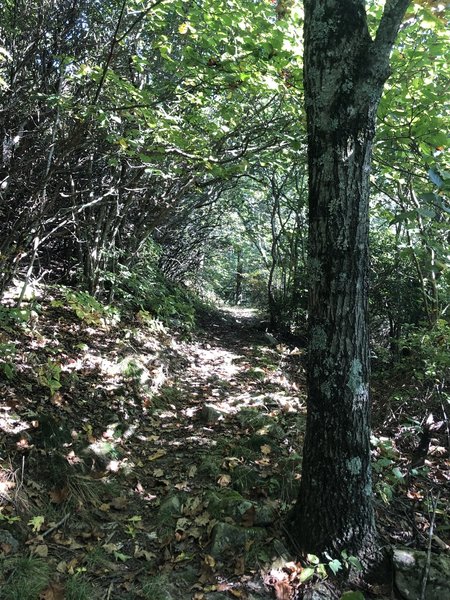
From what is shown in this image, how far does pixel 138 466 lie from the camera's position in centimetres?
451

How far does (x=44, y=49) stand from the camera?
6.17m

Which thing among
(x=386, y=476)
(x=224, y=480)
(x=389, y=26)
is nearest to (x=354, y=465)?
(x=386, y=476)

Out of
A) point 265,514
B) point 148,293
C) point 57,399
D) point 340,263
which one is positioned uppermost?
point 340,263

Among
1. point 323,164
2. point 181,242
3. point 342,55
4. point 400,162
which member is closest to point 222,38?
point 400,162

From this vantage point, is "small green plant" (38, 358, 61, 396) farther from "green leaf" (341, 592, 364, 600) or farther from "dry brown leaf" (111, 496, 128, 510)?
"green leaf" (341, 592, 364, 600)

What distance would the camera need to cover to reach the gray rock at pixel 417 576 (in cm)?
301

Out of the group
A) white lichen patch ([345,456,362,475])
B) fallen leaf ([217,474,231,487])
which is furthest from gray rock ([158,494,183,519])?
white lichen patch ([345,456,362,475])

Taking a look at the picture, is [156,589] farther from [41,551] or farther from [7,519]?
[7,519]

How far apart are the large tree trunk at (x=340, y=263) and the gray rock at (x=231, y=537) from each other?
38cm

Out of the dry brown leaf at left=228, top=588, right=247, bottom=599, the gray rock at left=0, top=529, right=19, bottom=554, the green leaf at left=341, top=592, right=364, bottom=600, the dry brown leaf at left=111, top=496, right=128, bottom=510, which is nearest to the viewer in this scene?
→ the green leaf at left=341, top=592, right=364, bottom=600

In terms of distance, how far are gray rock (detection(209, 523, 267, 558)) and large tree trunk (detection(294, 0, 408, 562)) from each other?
0.38m

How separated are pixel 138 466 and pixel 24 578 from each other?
67.6 inches

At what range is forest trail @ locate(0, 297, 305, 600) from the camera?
322 cm

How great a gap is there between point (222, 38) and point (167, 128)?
1414 millimetres
